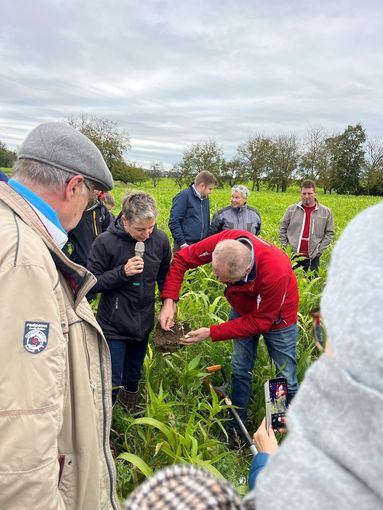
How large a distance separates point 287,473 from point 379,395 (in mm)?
166

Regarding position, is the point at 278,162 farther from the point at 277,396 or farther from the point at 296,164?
the point at 277,396

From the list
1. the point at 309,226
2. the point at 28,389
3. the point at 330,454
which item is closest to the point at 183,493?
the point at 330,454

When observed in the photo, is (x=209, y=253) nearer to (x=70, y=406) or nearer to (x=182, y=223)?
(x=70, y=406)

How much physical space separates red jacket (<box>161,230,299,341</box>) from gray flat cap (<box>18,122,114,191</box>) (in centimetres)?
154

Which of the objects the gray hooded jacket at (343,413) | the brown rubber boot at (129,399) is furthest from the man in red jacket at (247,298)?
the gray hooded jacket at (343,413)

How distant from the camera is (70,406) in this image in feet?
4.64

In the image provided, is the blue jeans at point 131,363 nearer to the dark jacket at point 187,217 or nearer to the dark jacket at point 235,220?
the dark jacket at point 235,220

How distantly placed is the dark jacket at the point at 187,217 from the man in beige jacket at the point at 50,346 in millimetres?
4130

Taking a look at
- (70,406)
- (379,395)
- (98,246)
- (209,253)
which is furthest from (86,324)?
(209,253)

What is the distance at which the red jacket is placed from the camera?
2781mm

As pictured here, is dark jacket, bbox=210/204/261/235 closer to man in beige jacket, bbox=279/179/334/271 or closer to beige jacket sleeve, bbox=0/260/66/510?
man in beige jacket, bbox=279/179/334/271

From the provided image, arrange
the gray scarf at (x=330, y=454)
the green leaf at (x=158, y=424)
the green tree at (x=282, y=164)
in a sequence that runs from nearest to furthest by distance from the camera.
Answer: the gray scarf at (x=330, y=454) → the green leaf at (x=158, y=424) → the green tree at (x=282, y=164)

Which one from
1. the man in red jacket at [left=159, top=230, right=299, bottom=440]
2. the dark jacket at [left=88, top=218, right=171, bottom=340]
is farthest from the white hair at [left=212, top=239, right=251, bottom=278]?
the dark jacket at [left=88, top=218, right=171, bottom=340]

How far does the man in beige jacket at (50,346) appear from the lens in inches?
43.6
